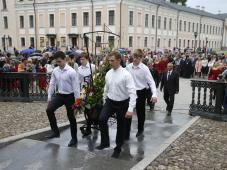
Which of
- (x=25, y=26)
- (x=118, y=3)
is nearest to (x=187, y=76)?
(x=118, y=3)

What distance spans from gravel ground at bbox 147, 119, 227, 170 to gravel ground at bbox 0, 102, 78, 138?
3371 millimetres

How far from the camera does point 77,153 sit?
5.80 m

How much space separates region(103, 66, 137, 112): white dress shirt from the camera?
565 centimetres

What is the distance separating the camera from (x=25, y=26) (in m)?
55.1

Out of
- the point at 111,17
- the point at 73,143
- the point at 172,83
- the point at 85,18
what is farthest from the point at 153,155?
the point at 85,18

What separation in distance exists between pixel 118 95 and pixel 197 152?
1.93 metres

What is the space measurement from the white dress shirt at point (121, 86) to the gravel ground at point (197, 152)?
3.78 feet

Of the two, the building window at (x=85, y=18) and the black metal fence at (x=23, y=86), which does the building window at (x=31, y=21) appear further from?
the black metal fence at (x=23, y=86)

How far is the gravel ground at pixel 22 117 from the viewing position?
765 centimetres

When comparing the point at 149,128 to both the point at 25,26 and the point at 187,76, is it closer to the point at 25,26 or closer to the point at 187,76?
the point at 187,76

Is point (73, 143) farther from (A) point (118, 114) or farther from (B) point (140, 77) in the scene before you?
(B) point (140, 77)

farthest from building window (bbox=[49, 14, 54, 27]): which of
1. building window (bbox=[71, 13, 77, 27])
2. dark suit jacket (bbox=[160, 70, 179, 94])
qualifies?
dark suit jacket (bbox=[160, 70, 179, 94])

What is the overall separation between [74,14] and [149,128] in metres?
43.4

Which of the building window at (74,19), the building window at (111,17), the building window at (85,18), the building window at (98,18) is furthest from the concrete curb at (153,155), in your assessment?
the building window at (74,19)
